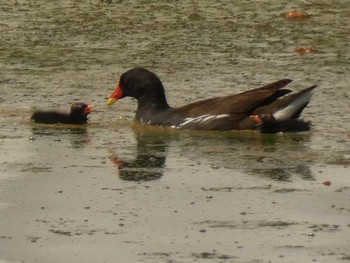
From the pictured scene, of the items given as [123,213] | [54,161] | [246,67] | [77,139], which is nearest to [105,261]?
[123,213]

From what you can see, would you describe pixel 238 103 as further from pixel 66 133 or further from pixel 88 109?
pixel 66 133

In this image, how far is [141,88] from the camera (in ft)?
47.0

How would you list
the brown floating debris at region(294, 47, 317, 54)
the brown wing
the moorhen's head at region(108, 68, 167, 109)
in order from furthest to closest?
the brown floating debris at region(294, 47, 317, 54)
the moorhen's head at region(108, 68, 167, 109)
the brown wing

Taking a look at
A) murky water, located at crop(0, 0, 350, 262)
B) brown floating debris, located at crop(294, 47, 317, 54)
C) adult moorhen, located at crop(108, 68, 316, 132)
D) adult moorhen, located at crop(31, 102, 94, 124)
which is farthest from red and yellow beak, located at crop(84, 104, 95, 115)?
brown floating debris, located at crop(294, 47, 317, 54)

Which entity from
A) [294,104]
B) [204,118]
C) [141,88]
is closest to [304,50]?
[141,88]

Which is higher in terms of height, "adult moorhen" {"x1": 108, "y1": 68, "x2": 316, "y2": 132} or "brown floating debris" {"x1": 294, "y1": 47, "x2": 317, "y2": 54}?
"adult moorhen" {"x1": 108, "y1": 68, "x2": 316, "y2": 132}

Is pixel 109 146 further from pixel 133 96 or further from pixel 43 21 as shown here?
pixel 43 21

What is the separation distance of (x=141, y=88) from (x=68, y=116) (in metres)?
0.85

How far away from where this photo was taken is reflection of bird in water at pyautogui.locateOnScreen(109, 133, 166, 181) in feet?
37.7

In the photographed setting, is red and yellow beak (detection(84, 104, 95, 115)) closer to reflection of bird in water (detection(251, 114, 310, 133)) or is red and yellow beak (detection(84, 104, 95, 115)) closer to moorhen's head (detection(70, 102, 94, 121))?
moorhen's head (detection(70, 102, 94, 121))

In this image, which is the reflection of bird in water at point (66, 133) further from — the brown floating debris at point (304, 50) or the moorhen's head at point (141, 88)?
the brown floating debris at point (304, 50)

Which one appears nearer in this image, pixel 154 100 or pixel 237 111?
pixel 237 111

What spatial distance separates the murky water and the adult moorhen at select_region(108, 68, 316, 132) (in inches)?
4.8

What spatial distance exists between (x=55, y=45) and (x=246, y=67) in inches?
101
